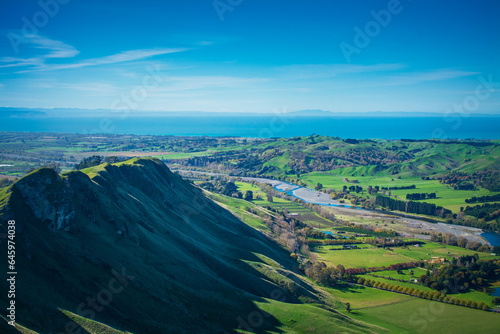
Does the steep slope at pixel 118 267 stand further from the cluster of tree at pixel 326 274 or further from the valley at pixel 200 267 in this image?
the cluster of tree at pixel 326 274

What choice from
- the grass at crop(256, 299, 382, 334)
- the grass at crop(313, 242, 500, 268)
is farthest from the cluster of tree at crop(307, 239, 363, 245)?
the grass at crop(256, 299, 382, 334)

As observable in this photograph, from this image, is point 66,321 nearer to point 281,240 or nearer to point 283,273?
point 283,273

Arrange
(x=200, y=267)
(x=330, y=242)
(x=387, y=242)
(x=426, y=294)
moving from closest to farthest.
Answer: (x=200, y=267)
(x=426, y=294)
(x=387, y=242)
(x=330, y=242)

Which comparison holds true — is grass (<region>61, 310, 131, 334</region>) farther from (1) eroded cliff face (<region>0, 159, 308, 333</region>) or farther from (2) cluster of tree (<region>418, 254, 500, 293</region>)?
(2) cluster of tree (<region>418, 254, 500, 293</region>)

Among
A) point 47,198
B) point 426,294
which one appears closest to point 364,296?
point 426,294

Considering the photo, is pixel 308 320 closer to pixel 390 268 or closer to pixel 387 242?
pixel 390 268
